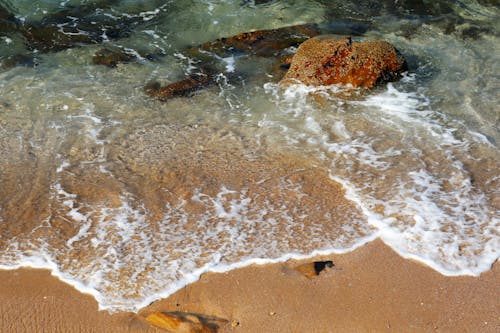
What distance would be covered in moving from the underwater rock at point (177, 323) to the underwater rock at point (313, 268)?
0.98 m

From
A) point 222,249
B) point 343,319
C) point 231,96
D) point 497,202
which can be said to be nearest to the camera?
point 343,319

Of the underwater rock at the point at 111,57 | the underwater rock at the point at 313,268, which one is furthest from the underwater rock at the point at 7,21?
the underwater rock at the point at 313,268

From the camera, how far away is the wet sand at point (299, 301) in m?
4.01

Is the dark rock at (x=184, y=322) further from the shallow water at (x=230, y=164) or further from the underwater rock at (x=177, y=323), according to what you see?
the shallow water at (x=230, y=164)

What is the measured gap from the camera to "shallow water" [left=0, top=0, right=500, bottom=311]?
Result: 4.72 meters

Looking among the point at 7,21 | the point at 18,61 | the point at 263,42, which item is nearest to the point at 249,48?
the point at 263,42

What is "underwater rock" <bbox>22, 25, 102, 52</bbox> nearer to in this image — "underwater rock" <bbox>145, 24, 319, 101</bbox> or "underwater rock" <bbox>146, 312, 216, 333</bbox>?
"underwater rock" <bbox>145, 24, 319, 101</bbox>

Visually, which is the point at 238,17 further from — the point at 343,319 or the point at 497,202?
the point at 343,319

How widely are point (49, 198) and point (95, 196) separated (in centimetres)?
50

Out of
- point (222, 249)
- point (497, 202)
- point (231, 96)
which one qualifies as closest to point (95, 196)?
point (222, 249)

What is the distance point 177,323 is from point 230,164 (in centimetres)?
240

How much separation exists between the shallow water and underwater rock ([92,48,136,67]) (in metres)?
0.21

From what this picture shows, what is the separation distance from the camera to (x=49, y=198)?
18.0 feet

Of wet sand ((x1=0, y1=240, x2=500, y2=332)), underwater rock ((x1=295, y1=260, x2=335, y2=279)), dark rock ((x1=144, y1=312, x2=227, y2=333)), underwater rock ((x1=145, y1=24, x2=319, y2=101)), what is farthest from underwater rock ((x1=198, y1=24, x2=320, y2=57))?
dark rock ((x1=144, y1=312, x2=227, y2=333))
